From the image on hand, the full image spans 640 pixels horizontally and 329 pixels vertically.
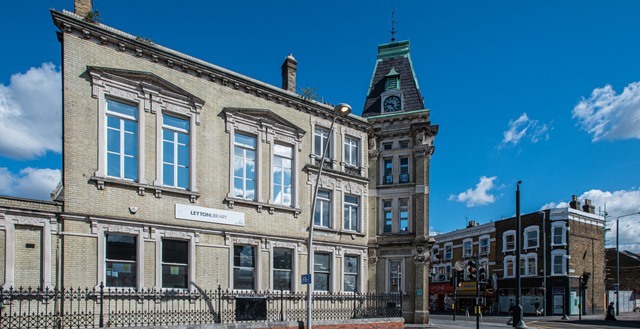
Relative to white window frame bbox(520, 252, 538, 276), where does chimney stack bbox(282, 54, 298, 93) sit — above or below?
above

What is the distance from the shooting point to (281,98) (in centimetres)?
2284

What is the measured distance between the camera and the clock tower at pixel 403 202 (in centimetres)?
2872

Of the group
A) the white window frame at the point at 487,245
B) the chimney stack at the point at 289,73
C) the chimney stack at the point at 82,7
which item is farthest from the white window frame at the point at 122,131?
the white window frame at the point at 487,245

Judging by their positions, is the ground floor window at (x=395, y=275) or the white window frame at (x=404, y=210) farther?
the white window frame at (x=404, y=210)

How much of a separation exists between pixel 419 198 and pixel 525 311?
24639 millimetres

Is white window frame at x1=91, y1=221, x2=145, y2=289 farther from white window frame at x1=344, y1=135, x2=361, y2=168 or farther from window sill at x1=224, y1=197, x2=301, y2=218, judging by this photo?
white window frame at x1=344, y1=135, x2=361, y2=168

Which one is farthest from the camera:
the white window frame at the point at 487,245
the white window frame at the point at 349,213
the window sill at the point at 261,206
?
the white window frame at the point at 487,245

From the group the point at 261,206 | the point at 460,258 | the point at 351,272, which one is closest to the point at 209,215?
the point at 261,206

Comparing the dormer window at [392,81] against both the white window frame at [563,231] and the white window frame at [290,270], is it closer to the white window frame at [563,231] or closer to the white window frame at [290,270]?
the white window frame at [290,270]

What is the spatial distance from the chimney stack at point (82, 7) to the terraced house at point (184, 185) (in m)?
0.04

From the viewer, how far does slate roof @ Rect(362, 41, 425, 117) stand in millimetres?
31541

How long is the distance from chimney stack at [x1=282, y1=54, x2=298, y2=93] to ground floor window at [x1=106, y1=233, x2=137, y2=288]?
10.7m

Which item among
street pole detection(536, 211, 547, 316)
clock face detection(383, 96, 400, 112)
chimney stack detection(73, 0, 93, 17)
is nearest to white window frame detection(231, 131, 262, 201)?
chimney stack detection(73, 0, 93, 17)

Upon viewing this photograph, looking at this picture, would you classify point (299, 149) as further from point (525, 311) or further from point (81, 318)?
point (525, 311)
